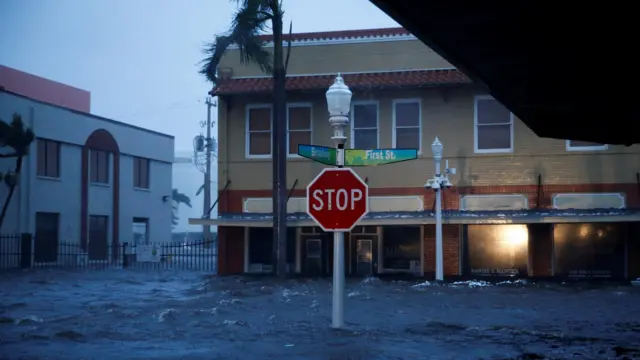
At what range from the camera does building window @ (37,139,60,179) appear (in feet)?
133

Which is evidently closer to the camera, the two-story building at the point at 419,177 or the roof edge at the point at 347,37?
the two-story building at the point at 419,177

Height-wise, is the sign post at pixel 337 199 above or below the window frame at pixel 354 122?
below

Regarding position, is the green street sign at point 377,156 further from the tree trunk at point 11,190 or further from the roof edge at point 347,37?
the tree trunk at point 11,190

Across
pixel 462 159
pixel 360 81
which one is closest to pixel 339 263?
pixel 462 159

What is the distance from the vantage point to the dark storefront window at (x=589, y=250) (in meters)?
27.4

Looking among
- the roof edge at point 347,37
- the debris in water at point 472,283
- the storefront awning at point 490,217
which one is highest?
the roof edge at point 347,37

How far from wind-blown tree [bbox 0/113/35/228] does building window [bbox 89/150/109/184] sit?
8541mm

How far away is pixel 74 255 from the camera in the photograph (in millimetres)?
41000

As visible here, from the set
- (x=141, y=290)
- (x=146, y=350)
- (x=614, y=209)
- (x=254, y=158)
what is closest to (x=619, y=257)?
(x=614, y=209)

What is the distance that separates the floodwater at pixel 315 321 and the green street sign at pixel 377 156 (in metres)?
2.49

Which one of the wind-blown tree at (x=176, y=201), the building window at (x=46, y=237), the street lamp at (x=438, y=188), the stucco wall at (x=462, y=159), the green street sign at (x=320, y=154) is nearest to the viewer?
the green street sign at (x=320, y=154)

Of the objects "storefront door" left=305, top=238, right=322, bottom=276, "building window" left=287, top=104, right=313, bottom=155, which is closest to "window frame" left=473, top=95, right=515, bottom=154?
"building window" left=287, top=104, right=313, bottom=155

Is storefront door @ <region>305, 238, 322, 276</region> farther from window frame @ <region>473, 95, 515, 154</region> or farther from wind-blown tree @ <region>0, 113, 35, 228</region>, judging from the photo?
wind-blown tree @ <region>0, 113, 35, 228</region>

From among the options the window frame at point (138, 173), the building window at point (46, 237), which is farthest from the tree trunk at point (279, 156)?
the window frame at point (138, 173)
